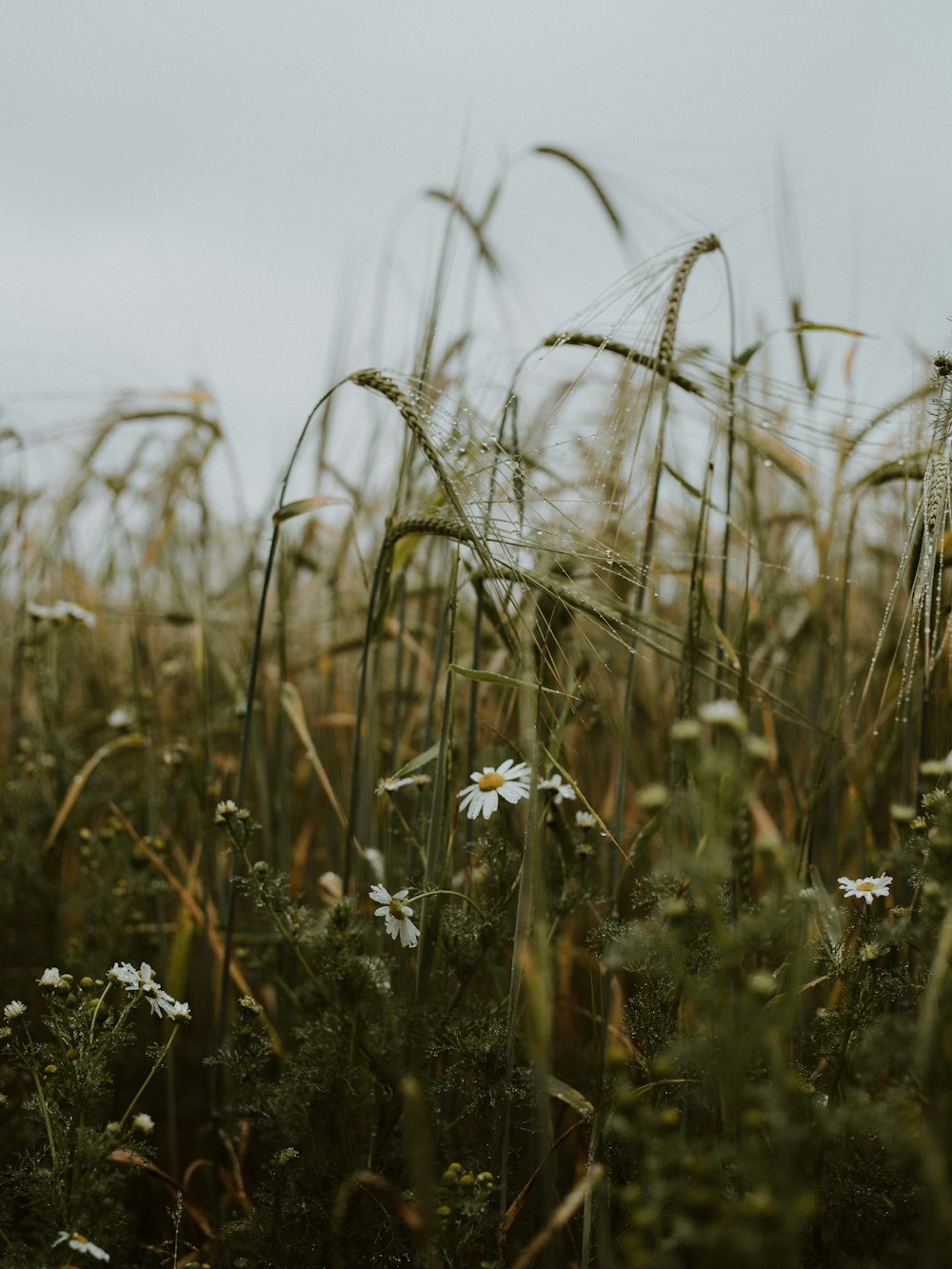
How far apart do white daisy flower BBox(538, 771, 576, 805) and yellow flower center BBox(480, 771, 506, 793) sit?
55 millimetres

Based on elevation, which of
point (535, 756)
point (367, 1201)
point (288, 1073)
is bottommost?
point (367, 1201)

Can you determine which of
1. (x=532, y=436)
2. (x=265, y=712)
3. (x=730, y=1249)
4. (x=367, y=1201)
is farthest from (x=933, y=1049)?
(x=265, y=712)

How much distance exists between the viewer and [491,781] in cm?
124

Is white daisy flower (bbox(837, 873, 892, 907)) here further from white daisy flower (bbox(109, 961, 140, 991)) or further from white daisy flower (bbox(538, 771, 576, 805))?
white daisy flower (bbox(109, 961, 140, 991))

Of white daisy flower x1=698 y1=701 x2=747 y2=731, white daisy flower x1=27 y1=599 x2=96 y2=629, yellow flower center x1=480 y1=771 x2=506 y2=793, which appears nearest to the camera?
white daisy flower x1=698 y1=701 x2=747 y2=731

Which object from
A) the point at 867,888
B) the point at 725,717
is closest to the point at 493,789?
the point at 867,888

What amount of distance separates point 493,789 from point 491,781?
1cm

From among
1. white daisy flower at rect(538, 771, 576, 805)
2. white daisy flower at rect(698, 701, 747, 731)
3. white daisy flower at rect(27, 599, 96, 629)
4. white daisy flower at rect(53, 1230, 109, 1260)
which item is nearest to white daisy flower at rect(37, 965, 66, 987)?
white daisy flower at rect(53, 1230, 109, 1260)

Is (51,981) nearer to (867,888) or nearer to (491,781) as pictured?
(491,781)

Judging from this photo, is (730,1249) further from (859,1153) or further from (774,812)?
(774,812)

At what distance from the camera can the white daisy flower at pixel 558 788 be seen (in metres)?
1.27

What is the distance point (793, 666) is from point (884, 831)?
0.46 m

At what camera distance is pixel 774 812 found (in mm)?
1931

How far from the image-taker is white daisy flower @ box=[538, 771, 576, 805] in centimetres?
127
